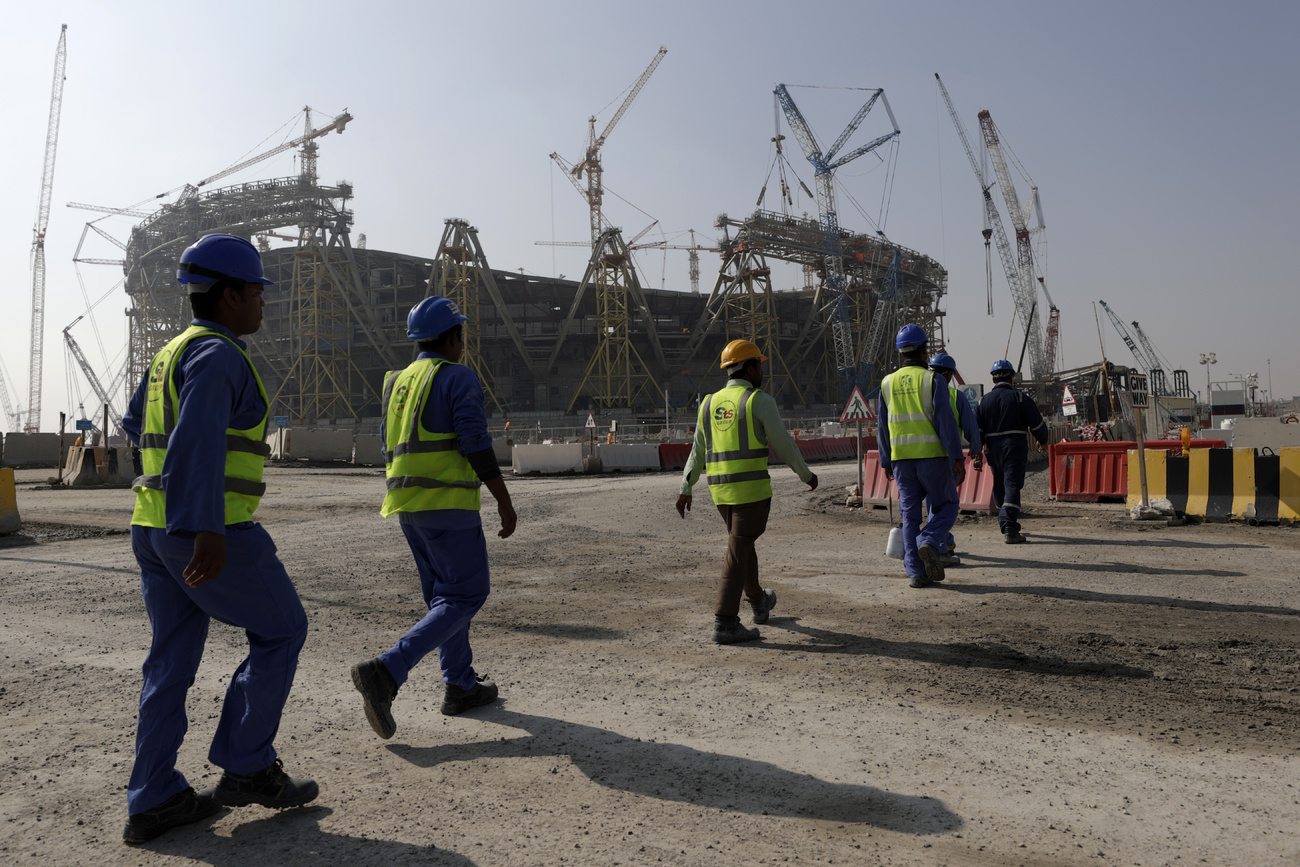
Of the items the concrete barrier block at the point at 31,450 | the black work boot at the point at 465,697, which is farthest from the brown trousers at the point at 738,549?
the concrete barrier block at the point at 31,450

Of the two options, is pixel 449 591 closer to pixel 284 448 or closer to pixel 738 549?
pixel 738 549

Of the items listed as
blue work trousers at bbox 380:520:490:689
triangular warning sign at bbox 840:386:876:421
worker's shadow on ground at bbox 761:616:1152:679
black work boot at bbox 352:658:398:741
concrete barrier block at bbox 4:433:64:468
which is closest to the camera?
black work boot at bbox 352:658:398:741

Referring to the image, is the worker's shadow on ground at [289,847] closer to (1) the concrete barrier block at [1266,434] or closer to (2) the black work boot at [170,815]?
(2) the black work boot at [170,815]

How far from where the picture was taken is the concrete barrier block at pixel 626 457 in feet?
81.7

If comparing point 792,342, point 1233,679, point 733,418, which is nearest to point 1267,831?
point 1233,679

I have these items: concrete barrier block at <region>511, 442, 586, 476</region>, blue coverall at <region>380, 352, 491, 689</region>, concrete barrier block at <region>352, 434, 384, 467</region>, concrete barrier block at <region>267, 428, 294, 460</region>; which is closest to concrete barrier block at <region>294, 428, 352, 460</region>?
concrete barrier block at <region>267, 428, 294, 460</region>

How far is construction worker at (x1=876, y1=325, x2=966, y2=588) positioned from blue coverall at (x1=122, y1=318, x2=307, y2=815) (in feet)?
15.6

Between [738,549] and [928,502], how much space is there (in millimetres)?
2386

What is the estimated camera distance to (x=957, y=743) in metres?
2.95

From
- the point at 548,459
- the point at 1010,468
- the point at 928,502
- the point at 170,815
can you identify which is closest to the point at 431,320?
the point at 170,815

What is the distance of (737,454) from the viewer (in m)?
4.70

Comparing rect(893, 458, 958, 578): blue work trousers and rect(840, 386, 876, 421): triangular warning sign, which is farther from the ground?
rect(840, 386, 876, 421): triangular warning sign

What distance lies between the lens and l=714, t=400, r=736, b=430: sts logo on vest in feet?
15.6

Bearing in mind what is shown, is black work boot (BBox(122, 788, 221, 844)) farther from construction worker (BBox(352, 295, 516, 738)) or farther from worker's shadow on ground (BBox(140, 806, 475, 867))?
construction worker (BBox(352, 295, 516, 738))
